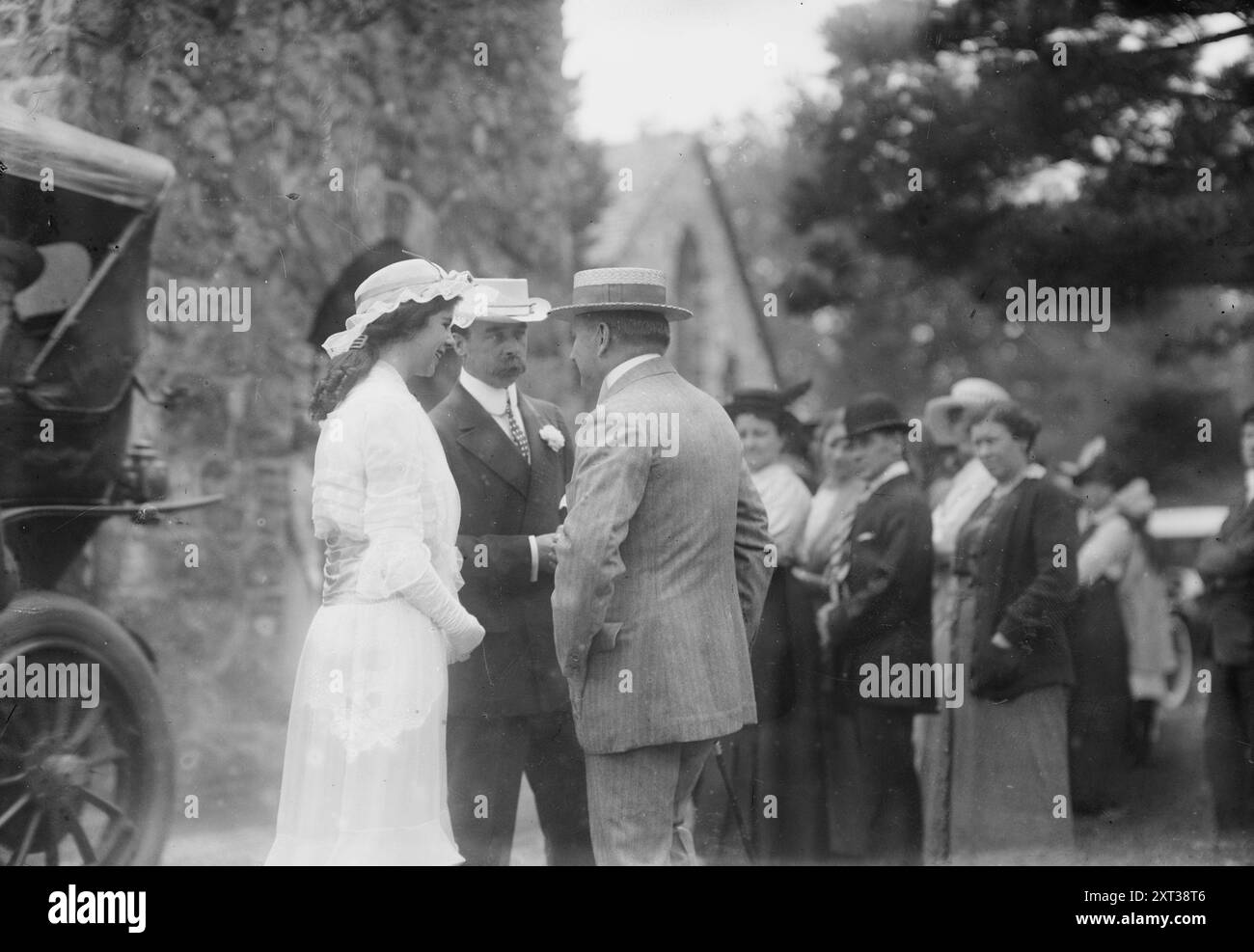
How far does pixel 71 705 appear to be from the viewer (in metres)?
4.65

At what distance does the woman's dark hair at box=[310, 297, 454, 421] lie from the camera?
4281mm

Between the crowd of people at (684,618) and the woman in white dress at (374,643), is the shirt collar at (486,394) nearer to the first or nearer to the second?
the crowd of people at (684,618)

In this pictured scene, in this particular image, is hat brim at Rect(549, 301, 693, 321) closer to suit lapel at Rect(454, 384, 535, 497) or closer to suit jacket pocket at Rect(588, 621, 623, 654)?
suit lapel at Rect(454, 384, 535, 497)

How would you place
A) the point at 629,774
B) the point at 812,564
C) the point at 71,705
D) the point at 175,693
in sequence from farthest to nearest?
the point at 812,564 < the point at 175,693 < the point at 71,705 < the point at 629,774

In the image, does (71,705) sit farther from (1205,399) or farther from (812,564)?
(1205,399)

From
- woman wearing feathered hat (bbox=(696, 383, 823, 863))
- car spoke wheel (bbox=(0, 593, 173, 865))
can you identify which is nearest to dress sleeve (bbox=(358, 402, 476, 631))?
car spoke wheel (bbox=(0, 593, 173, 865))

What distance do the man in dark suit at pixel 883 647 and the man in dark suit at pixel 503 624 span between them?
1.02 meters

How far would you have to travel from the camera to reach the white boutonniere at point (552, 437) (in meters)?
4.84

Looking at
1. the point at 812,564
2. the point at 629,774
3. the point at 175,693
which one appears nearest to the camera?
the point at 629,774

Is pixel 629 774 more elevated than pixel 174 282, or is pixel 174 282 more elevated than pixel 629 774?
pixel 174 282

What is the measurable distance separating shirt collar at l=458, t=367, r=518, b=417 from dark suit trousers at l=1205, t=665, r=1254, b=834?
101 inches

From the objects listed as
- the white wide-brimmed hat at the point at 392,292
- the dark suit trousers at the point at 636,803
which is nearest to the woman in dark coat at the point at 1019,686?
the dark suit trousers at the point at 636,803
